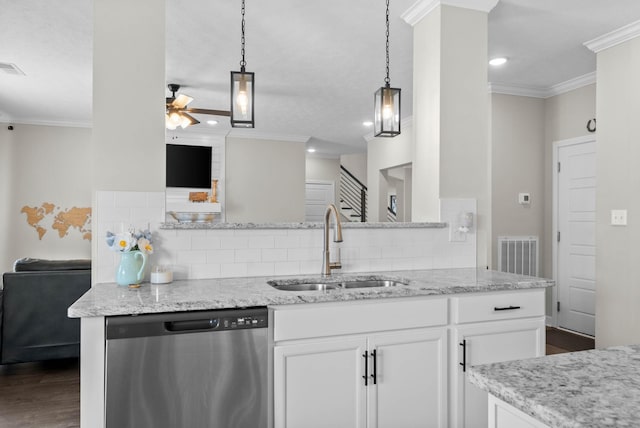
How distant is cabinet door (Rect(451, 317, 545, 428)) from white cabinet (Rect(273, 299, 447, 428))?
0.22 feet

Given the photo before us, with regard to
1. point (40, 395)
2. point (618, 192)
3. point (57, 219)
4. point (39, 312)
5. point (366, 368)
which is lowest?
point (40, 395)

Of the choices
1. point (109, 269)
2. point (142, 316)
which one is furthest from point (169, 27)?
point (142, 316)

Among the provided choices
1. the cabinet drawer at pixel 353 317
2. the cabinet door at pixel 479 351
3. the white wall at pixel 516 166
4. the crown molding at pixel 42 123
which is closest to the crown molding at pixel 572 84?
the white wall at pixel 516 166

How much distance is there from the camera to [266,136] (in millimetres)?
7371

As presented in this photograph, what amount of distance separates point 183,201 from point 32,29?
3.72m

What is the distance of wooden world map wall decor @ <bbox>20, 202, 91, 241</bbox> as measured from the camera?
21.1 ft

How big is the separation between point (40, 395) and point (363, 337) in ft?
8.16

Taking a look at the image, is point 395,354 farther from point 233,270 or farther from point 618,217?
point 618,217

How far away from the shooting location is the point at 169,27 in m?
3.32

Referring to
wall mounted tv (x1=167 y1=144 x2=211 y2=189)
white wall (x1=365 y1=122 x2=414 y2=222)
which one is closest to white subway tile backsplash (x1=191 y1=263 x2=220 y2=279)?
white wall (x1=365 y1=122 x2=414 y2=222)

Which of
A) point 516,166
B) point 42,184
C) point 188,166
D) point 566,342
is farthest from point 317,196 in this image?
point 566,342

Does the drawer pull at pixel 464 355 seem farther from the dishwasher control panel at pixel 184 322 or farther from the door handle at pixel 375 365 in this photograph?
the dishwasher control panel at pixel 184 322

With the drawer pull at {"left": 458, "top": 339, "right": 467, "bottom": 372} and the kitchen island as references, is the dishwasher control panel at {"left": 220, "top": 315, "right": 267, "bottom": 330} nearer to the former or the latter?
the kitchen island

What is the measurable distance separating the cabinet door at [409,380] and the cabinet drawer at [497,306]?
0.13 metres
